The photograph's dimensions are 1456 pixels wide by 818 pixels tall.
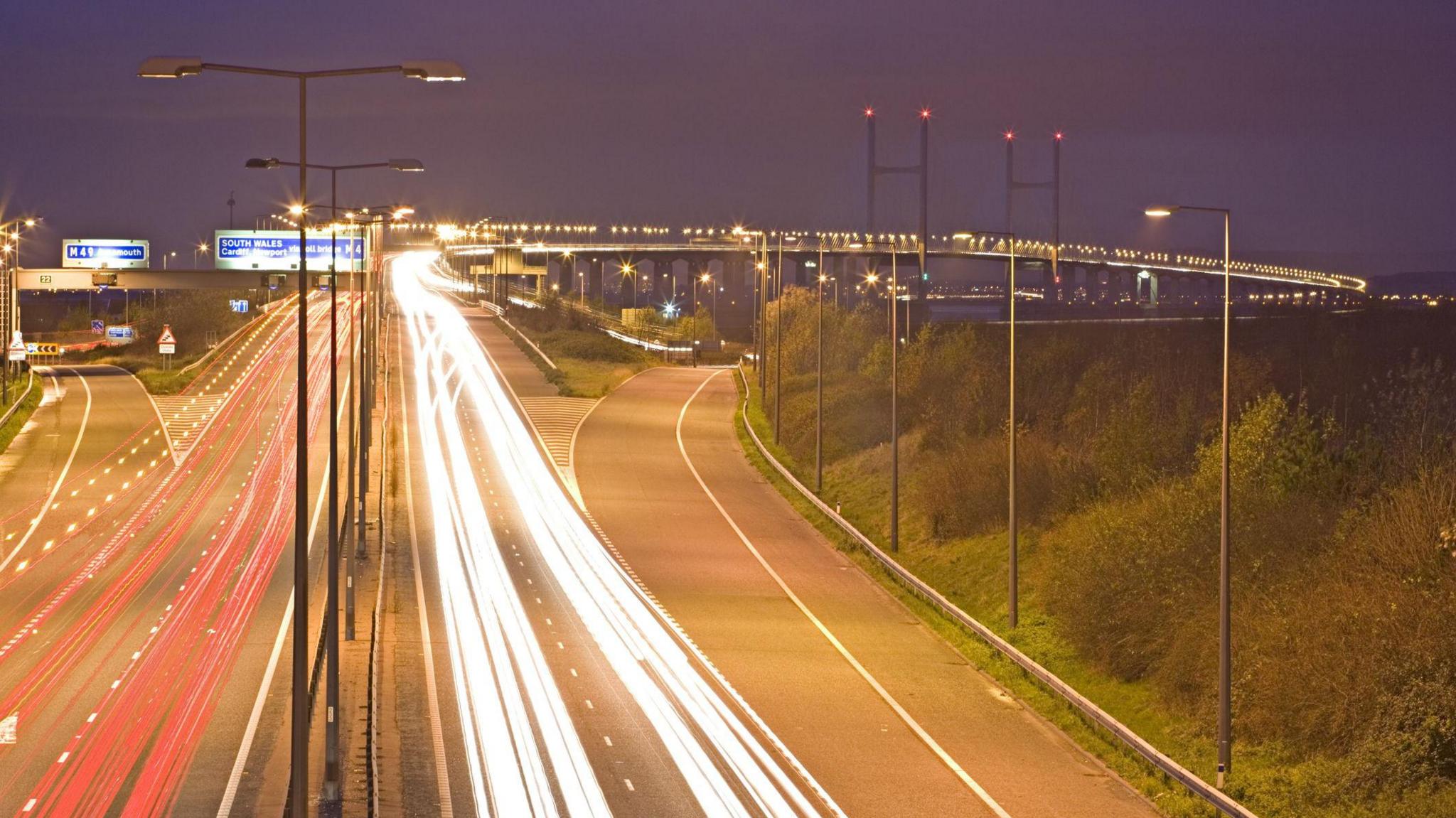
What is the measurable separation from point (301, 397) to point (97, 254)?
7900cm

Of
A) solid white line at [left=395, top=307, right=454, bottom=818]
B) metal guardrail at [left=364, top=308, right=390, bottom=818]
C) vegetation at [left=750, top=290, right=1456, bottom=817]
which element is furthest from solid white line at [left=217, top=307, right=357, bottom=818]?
vegetation at [left=750, top=290, right=1456, bottom=817]

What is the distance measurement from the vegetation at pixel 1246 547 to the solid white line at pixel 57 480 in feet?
84.1

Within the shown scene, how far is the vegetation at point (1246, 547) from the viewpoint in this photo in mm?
23766

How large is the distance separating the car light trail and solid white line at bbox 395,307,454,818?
0.47 metres

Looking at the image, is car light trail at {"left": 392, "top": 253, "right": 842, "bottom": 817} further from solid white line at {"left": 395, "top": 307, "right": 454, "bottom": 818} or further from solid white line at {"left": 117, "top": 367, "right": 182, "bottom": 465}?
solid white line at {"left": 117, "top": 367, "right": 182, "bottom": 465}

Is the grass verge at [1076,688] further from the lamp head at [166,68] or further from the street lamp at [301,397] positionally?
the lamp head at [166,68]

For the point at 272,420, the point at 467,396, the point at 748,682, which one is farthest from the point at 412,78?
the point at 467,396

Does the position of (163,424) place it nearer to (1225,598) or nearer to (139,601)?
(139,601)

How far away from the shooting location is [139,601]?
38562 millimetres

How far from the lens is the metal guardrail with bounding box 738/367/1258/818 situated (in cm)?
2348

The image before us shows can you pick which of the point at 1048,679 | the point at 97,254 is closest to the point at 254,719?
the point at 1048,679

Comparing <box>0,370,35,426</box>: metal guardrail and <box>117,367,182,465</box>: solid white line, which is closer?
<box>117,367,182,465</box>: solid white line

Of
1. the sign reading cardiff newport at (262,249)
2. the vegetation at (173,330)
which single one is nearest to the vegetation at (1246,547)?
the sign reading cardiff newport at (262,249)

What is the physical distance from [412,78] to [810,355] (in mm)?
77037
